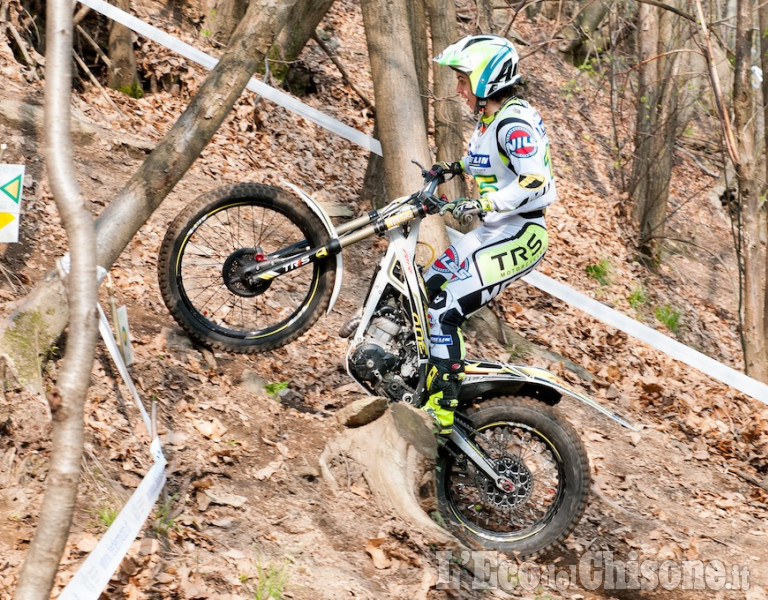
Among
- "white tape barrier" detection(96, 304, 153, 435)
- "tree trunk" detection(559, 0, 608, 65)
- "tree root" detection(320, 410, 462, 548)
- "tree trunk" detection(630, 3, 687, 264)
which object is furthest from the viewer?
"tree trunk" detection(559, 0, 608, 65)

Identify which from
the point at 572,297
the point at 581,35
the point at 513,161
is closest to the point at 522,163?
the point at 513,161

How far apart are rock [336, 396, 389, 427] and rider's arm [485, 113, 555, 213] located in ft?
4.61

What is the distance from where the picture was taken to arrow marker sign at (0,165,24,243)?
4.92 meters

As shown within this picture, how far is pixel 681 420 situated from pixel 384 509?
4.09 m

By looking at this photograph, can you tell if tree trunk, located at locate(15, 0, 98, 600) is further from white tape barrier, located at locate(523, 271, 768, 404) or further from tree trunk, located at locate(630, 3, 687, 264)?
tree trunk, located at locate(630, 3, 687, 264)

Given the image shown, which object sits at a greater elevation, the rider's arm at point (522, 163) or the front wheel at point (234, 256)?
the rider's arm at point (522, 163)

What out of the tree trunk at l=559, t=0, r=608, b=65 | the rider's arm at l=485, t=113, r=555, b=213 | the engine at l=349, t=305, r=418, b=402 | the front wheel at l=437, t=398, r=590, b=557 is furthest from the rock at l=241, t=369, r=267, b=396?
the tree trunk at l=559, t=0, r=608, b=65

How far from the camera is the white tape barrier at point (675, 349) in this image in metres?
6.98

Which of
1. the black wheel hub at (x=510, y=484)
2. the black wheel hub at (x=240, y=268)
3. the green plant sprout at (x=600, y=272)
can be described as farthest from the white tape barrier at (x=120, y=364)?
the green plant sprout at (x=600, y=272)

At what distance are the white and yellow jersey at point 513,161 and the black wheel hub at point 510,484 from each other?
1.53 meters

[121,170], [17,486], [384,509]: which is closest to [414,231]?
[384,509]

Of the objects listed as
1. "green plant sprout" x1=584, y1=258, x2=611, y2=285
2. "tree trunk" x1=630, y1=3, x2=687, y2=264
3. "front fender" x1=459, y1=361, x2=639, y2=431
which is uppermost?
"tree trunk" x1=630, y1=3, x2=687, y2=264

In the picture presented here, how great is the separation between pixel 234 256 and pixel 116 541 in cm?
223

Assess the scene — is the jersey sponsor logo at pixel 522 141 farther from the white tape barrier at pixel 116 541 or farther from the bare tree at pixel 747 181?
the bare tree at pixel 747 181
